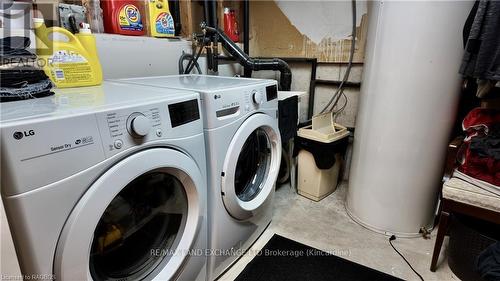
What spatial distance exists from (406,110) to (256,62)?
1.10 m

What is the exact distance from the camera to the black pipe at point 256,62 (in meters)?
1.95

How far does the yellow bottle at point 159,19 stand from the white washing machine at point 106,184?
71cm

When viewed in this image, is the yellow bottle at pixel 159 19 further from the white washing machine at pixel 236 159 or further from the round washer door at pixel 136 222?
the round washer door at pixel 136 222

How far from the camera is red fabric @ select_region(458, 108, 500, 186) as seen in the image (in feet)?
3.84

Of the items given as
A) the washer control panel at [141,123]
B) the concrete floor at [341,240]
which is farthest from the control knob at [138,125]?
the concrete floor at [341,240]

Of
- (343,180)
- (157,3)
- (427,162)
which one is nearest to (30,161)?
(157,3)

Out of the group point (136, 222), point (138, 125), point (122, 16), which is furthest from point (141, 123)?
point (122, 16)

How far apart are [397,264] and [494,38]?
1.12 m

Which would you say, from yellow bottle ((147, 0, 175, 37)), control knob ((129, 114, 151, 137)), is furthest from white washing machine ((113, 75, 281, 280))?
yellow bottle ((147, 0, 175, 37))

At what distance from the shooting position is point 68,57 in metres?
1.09

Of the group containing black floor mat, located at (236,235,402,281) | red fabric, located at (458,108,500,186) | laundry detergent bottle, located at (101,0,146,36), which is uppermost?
laundry detergent bottle, located at (101,0,146,36)

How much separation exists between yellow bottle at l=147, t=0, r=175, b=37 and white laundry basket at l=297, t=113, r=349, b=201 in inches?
43.9

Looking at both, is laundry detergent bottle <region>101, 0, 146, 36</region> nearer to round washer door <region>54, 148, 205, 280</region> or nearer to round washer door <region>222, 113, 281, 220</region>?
round washer door <region>222, 113, 281, 220</region>

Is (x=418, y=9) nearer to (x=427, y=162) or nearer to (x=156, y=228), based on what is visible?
(x=427, y=162)
